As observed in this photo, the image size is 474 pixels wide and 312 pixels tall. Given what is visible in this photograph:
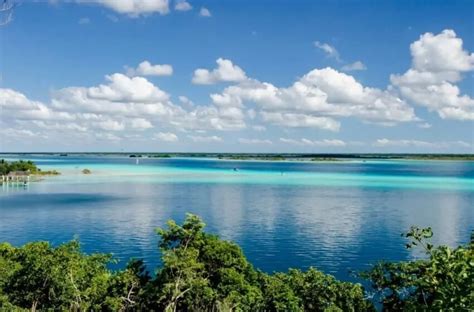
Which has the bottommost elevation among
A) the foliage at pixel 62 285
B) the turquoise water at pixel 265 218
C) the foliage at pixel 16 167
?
the turquoise water at pixel 265 218

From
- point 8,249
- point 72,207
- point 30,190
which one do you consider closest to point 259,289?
point 8,249

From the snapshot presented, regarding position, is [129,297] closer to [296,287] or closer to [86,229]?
[296,287]

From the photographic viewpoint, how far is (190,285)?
637 inches

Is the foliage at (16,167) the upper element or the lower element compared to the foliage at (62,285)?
upper

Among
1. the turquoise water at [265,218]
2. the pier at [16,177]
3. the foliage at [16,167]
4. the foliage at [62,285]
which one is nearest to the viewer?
the foliage at [62,285]

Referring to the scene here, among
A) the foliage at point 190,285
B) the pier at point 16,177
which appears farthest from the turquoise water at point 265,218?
the pier at point 16,177

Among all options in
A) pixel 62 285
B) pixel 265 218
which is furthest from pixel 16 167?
pixel 62 285

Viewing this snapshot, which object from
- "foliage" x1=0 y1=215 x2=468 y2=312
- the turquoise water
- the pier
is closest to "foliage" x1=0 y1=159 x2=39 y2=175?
the pier

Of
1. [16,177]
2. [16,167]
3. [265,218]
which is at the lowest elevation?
[265,218]

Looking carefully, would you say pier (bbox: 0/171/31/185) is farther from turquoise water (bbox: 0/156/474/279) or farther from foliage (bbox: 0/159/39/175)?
turquoise water (bbox: 0/156/474/279)

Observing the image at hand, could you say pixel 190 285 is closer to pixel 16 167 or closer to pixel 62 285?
pixel 62 285

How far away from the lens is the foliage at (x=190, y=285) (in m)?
16.1

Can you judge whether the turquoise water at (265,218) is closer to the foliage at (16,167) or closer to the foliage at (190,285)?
the foliage at (190,285)

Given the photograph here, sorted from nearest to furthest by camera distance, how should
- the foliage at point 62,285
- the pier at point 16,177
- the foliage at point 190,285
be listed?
1. the foliage at point 190,285
2. the foliage at point 62,285
3. the pier at point 16,177
